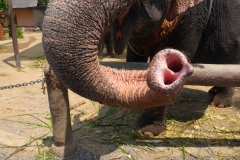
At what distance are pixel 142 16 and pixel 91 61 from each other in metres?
0.60

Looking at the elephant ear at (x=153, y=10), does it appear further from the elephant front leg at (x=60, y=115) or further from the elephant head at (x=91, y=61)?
the elephant front leg at (x=60, y=115)

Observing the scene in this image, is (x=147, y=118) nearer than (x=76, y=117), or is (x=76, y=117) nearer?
(x=147, y=118)

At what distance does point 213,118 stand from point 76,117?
4.43 feet

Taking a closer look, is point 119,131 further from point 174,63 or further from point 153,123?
point 174,63

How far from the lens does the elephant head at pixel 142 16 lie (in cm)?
146

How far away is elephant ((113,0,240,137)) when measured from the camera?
1.72 m

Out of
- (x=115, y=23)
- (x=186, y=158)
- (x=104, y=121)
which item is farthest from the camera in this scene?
(x=104, y=121)

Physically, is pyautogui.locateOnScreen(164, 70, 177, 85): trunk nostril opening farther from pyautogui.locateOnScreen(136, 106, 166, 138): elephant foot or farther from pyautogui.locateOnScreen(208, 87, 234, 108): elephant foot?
pyautogui.locateOnScreen(208, 87, 234, 108): elephant foot

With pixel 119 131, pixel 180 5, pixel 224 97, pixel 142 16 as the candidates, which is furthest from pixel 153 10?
pixel 224 97

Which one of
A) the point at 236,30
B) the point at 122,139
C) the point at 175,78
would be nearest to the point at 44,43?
the point at 175,78

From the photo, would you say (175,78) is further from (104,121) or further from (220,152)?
(104,121)

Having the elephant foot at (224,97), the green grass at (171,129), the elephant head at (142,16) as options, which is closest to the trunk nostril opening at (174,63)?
the elephant head at (142,16)

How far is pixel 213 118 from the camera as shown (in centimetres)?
260

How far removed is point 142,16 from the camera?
1.49 meters
